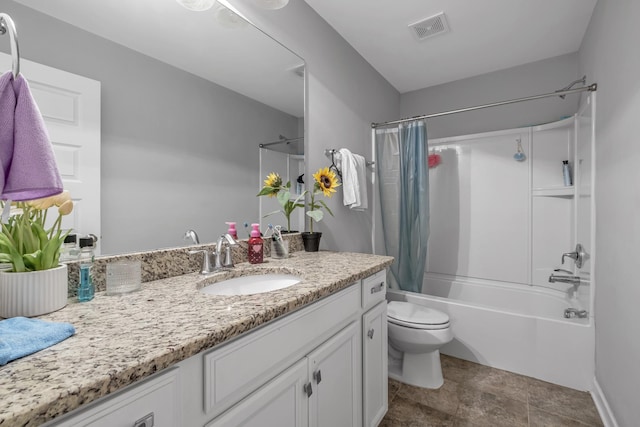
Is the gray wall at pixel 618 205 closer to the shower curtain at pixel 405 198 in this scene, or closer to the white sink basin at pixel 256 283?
the shower curtain at pixel 405 198

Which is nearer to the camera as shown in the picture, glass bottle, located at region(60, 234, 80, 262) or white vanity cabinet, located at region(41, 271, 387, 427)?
white vanity cabinet, located at region(41, 271, 387, 427)

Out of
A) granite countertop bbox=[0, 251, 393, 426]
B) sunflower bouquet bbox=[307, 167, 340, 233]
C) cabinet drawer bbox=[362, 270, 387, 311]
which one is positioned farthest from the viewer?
sunflower bouquet bbox=[307, 167, 340, 233]

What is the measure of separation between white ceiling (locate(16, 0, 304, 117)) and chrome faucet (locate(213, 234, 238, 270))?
707 millimetres

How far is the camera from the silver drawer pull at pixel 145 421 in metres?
0.51

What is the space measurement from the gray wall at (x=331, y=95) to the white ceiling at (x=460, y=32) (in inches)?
5.5

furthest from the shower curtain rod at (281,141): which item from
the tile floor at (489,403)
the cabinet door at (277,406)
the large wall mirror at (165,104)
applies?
the tile floor at (489,403)

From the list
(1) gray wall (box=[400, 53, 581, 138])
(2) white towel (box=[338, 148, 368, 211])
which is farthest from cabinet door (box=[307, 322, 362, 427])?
(1) gray wall (box=[400, 53, 581, 138])

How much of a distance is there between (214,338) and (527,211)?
286 cm

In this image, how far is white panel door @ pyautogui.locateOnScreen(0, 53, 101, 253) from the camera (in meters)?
0.84

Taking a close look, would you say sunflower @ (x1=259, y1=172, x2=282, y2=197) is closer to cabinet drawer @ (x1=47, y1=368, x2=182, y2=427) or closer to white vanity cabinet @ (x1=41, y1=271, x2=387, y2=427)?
white vanity cabinet @ (x1=41, y1=271, x2=387, y2=427)

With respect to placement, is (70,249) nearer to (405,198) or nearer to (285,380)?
(285,380)

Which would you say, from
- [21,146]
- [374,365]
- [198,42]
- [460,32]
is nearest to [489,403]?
[374,365]

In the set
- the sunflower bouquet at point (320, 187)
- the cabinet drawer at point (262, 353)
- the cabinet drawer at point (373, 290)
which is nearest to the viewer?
the cabinet drawer at point (262, 353)

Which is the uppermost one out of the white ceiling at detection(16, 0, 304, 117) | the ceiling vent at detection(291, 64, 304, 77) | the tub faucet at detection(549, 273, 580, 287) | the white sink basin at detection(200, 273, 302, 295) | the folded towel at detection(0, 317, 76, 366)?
the ceiling vent at detection(291, 64, 304, 77)
